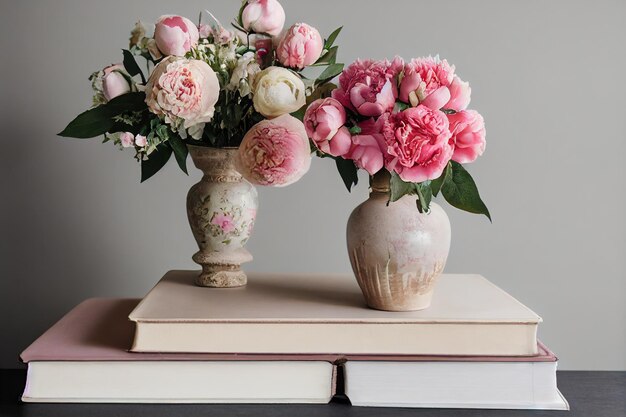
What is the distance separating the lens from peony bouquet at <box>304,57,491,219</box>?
0.77 metres

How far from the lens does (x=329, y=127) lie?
0.79 m

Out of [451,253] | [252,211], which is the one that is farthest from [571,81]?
[252,211]

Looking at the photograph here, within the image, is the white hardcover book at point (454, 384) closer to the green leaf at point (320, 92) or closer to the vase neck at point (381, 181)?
the vase neck at point (381, 181)

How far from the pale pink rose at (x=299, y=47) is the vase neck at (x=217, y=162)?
0.45 feet

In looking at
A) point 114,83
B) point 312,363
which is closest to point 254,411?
point 312,363

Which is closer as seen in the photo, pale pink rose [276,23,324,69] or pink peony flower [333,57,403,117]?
pink peony flower [333,57,403,117]

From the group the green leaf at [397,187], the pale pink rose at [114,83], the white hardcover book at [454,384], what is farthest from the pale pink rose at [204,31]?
the white hardcover book at [454,384]

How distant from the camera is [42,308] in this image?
129 cm

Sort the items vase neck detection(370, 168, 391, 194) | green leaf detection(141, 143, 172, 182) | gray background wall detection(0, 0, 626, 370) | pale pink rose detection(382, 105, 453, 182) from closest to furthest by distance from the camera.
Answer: pale pink rose detection(382, 105, 453, 182) → vase neck detection(370, 168, 391, 194) → green leaf detection(141, 143, 172, 182) → gray background wall detection(0, 0, 626, 370)

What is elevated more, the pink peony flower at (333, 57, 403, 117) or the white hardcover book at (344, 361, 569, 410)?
the pink peony flower at (333, 57, 403, 117)

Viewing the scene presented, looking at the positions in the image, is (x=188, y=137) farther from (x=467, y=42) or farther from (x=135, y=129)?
(x=467, y=42)

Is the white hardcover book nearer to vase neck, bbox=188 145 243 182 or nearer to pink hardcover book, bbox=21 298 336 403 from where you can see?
pink hardcover book, bbox=21 298 336 403

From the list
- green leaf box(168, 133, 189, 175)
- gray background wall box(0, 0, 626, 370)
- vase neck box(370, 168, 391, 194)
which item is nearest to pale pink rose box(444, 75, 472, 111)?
vase neck box(370, 168, 391, 194)

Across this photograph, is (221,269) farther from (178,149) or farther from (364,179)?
(364,179)
